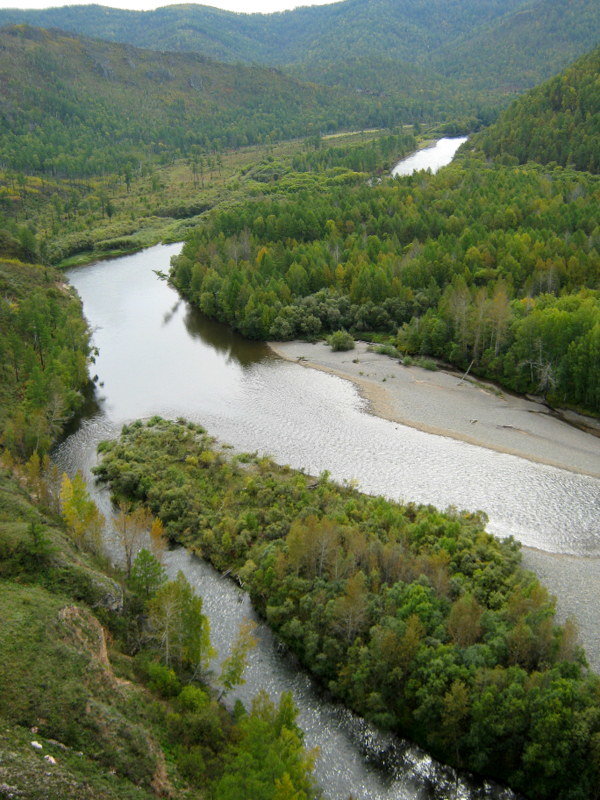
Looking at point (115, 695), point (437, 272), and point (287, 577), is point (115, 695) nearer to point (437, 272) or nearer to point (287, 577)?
point (287, 577)

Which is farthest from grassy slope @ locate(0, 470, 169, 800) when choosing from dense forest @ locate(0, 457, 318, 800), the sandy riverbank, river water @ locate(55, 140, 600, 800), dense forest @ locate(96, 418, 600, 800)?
the sandy riverbank

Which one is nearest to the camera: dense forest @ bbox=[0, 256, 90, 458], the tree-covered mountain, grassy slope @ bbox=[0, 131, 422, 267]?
dense forest @ bbox=[0, 256, 90, 458]

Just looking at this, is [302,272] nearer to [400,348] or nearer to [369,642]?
[400,348]

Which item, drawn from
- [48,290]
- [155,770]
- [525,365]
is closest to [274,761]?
[155,770]

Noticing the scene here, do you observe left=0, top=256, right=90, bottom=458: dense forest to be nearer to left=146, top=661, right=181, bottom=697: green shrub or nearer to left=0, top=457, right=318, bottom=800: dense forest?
left=0, top=457, right=318, bottom=800: dense forest

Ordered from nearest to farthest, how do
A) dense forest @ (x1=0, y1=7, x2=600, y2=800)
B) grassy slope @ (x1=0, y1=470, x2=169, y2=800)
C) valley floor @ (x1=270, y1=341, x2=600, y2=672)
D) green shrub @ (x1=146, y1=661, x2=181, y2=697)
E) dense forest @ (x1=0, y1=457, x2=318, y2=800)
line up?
grassy slope @ (x1=0, y1=470, x2=169, y2=800)
dense forest @ (x1=0, y1=457, x2=318, y2=800)
dense forest @ (x1=0, y1=7, x2=600, y2=800)
green shrub @ (x1=146, y1=661, x2=181, y2=697)
valley floor @ (x1=270, y1=341, x2=600, y2=672)

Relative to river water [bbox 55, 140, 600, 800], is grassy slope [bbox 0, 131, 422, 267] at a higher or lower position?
higher
